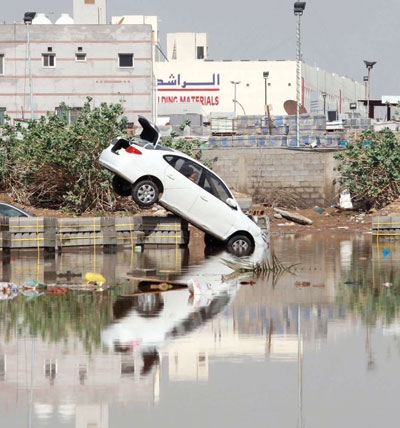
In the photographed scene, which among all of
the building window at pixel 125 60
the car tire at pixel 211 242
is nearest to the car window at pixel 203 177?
the car tire at pixel 211 242

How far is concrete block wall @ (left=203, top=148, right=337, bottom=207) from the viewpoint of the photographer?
147 ft

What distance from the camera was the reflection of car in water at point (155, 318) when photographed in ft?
45.4

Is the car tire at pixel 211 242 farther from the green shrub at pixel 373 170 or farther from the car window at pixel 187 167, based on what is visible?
the green shrub at pixel 373 170

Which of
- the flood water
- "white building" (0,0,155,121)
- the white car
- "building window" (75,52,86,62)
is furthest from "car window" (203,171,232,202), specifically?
"building window" (75,52,86,62)

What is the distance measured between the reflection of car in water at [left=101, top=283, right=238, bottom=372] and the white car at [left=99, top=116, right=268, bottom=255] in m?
8.44

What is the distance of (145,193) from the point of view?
2855cm

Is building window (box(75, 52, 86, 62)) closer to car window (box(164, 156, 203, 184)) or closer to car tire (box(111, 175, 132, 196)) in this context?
car tire (box(111, 175, 132, 196))

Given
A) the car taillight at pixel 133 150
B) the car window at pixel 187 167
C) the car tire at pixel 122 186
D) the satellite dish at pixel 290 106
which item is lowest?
the car tire at pixel 122 186

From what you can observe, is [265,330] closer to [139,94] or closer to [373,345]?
[373,345]

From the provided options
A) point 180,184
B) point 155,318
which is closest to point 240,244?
point 180,184

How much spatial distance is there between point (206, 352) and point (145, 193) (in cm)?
1554

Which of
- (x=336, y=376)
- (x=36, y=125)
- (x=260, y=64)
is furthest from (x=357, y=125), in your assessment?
(x=336, y=376)

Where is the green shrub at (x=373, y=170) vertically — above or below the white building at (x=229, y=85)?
below

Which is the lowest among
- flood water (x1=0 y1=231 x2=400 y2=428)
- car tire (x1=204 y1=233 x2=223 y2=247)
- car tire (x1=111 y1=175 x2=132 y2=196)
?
flood water (x1=0 y1=231 x2=400 y2=428)
